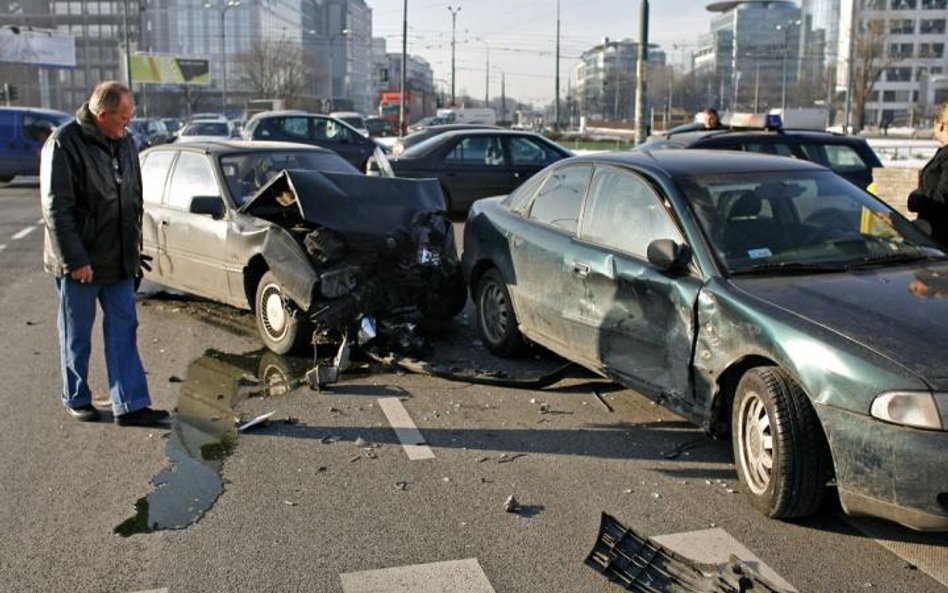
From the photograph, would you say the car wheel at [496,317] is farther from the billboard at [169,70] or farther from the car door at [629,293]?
the billboard at [169,70]

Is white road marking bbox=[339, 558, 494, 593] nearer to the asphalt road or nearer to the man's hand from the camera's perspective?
the asphalt road

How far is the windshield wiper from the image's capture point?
4.76 meters

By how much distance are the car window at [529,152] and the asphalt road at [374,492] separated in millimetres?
9849

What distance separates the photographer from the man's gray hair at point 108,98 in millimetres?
5164

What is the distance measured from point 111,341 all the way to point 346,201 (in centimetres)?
219

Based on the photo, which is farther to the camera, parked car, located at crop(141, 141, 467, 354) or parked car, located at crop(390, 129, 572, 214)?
parked car, located at crop(390, 129, 572, 214)

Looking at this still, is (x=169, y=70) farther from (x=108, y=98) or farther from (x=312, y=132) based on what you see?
(x=108, y=98)

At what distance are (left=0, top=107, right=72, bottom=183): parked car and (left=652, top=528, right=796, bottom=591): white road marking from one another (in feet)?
75.1

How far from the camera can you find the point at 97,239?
5.27m

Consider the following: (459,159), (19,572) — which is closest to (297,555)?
(19,572)

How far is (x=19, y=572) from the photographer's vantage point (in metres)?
3.70

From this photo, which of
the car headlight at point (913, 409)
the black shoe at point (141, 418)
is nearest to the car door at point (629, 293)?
the car headlight at point (913, 409)

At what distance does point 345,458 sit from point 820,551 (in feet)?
7.89

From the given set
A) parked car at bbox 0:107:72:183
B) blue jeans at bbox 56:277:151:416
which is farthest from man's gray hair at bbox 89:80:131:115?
parked car at bbox 0:107:72:183
